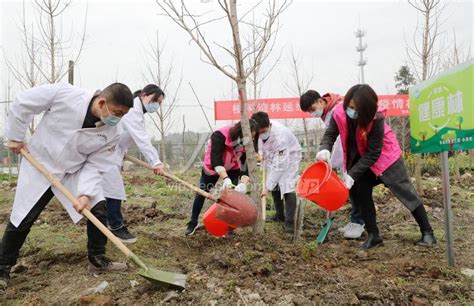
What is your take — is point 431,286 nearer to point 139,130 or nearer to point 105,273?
point 105,273

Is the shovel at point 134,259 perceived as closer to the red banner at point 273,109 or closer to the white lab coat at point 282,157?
the white lab coat at point 282,157

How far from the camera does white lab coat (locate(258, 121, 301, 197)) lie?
4473 mm

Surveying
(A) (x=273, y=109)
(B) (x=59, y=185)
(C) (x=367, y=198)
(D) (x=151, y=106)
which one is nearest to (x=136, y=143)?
(D) (x=151, y=106)

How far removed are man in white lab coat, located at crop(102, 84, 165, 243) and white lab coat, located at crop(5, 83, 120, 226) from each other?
2.52ft

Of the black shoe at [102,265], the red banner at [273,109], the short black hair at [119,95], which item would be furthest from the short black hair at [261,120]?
the red banner at [273,109]

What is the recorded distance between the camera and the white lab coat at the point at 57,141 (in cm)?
272

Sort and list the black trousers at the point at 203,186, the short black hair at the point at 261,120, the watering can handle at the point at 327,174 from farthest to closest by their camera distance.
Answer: the black trousers at the point at 203,186
the short black hair at the point at 261,120
the watering can handle at the point at 327,174

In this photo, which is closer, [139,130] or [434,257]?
[434,257]

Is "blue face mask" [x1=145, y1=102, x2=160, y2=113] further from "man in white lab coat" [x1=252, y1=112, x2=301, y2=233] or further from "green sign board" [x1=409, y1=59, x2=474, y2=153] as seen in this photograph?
"green sign board" [x1=409, y1=59, x2=474, y2=153]

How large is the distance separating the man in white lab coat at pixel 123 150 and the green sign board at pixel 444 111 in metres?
2.21

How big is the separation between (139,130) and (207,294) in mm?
1965

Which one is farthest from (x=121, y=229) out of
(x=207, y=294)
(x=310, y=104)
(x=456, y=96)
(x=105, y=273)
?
(x=456, y=96)

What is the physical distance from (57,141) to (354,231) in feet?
9.17

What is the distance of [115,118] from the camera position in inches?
110
